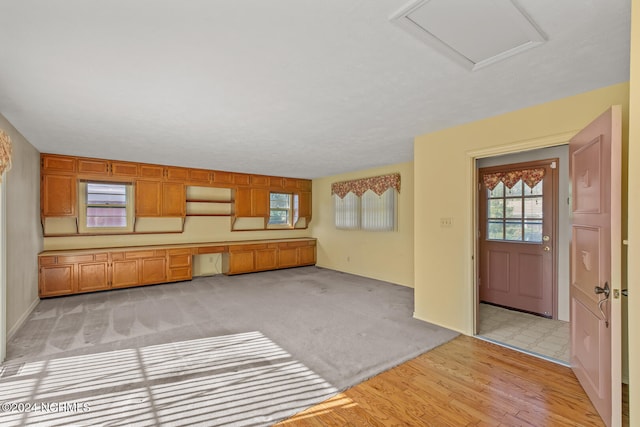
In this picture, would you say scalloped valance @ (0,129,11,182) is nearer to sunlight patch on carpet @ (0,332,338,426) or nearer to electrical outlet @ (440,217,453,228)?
sunlight patch on carpet @ (0,332,338,426)

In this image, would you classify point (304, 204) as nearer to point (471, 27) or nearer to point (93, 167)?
point (93, 167)

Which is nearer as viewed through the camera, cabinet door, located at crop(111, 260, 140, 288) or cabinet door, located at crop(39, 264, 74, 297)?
cabinet door, located at crop(39, 264, 74, 297)

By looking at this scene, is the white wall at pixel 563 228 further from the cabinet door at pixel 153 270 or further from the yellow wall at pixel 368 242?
the cabinet door at pixel 153 270

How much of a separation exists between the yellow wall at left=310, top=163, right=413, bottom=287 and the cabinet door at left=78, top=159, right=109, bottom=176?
4600mm

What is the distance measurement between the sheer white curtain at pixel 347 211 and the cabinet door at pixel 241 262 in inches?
85.9

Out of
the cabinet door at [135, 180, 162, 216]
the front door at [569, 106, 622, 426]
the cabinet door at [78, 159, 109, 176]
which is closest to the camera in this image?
the front door at [569, 106, 622, 426]

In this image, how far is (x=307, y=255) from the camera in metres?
7.60

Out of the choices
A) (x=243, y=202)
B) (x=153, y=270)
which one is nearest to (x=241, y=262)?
(x=243, y=202)

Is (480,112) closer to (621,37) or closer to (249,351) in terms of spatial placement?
(621,37)

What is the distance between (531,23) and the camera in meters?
1.56

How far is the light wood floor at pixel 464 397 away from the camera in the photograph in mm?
1886

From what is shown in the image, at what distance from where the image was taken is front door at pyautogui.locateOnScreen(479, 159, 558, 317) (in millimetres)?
3768

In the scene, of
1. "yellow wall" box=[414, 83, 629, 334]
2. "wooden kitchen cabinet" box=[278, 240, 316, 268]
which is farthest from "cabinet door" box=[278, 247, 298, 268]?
"yellow wall" box=[414, 83, 629, 334]

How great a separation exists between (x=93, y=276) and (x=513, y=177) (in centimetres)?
682
